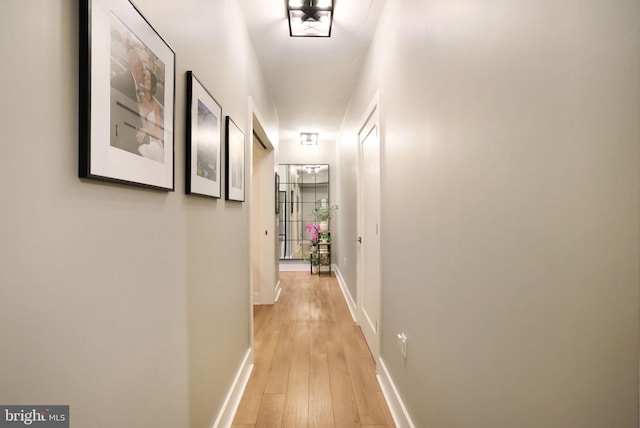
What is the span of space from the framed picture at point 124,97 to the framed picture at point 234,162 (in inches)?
27.2

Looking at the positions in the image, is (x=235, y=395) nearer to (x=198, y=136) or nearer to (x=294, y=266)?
(x=198, y=136)

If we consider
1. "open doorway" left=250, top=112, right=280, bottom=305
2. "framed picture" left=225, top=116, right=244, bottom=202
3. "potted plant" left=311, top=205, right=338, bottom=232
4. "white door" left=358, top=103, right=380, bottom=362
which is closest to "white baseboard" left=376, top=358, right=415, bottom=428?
"white door" left=358, top=103, right=380, bottom=362

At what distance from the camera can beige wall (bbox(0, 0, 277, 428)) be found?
1.67 feet

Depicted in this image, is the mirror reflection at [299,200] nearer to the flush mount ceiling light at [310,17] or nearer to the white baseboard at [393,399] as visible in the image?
the flush mount ceiling light at [310,17]

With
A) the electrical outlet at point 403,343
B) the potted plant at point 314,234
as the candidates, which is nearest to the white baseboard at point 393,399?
the electrical outlet at point 403,343

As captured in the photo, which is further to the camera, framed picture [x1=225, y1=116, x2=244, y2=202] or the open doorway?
the open doorway

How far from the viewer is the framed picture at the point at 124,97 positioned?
2.07 ft

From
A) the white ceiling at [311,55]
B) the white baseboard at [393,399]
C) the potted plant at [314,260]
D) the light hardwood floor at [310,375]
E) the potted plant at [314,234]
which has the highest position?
the white ceiling at [311,55]

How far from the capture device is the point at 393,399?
1.79 meters

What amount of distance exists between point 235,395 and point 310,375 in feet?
1.92

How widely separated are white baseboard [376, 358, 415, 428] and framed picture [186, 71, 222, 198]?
59.3 inches

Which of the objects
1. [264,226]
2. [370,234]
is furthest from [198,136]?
[264,226]

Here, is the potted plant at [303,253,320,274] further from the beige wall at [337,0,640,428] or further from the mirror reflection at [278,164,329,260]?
the beige wall at [337,0,640,428]

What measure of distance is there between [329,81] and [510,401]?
3156mm
